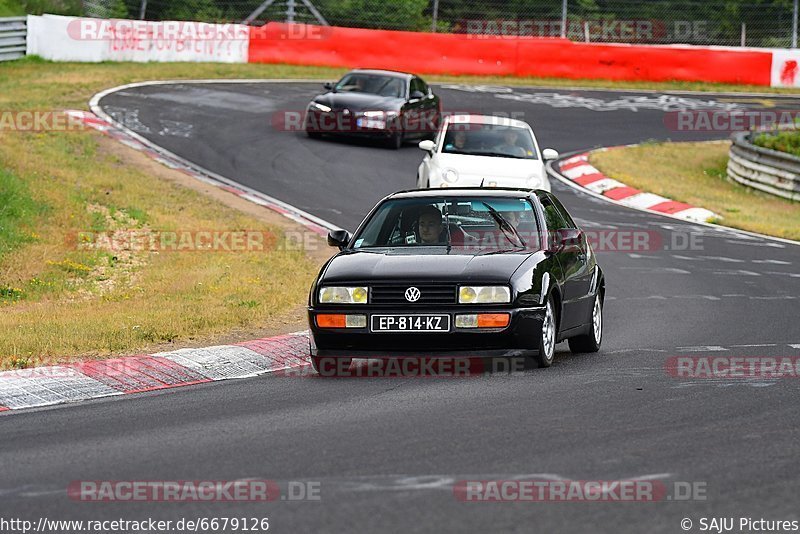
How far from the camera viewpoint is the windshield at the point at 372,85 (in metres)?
26.2

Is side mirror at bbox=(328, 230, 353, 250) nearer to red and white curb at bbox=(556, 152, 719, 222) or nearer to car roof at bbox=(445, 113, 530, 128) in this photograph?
car roof at bbox=(445, 113, 530, 128)

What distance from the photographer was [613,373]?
9.21 m

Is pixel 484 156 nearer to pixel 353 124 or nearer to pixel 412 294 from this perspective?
pixel 353 124

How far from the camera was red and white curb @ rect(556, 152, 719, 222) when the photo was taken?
21.7 metres

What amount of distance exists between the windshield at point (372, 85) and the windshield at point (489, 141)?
709 cm

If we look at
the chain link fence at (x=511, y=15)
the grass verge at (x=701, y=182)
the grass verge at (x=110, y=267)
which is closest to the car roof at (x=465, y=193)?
the grass verge at (x=110, y=267)

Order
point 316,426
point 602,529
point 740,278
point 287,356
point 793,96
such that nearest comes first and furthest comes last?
point 602,529 → point 316,426 → point 287,356 → point 740,278 → point 793,96

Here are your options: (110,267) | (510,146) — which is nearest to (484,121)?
(510,146)

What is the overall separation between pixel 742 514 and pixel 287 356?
5362mm

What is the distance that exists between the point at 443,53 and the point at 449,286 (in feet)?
93.5

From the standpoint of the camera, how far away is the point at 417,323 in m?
8.86

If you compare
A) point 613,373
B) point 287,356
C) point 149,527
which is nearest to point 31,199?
point 287,356

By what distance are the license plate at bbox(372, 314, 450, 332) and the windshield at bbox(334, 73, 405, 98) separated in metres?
17.5

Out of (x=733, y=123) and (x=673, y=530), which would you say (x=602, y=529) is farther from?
(x=733, y=123)
